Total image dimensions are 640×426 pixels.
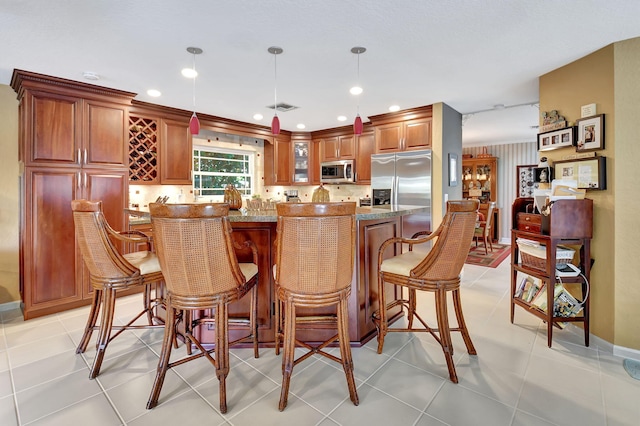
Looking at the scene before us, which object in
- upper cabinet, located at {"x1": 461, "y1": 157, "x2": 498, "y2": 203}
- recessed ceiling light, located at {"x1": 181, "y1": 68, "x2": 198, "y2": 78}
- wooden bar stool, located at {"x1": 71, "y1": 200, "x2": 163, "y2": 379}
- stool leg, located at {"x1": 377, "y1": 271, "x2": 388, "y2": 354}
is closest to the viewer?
wooden bar stool, located at {"x1": 71, "y1": 200, "x2": 163, "y2": 379}

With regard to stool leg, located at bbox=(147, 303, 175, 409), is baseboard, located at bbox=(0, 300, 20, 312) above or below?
below

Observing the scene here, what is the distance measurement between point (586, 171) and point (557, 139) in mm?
435

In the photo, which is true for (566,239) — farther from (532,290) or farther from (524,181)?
(524,181)

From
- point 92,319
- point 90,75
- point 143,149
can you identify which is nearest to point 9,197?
point 143,149

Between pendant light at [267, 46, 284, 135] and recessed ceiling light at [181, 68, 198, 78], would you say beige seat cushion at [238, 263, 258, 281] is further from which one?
recessed ceiling light at [181, 68, 198, 78]

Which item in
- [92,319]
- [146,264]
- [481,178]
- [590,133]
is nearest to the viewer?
[146,264]

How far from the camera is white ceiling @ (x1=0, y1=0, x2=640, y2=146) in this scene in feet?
6.44

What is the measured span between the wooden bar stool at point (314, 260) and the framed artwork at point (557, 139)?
7.61 feet

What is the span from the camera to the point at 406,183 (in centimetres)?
435

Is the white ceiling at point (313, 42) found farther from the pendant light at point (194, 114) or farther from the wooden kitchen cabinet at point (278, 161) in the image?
the wooden kitchen cabinet at point (278, 161)

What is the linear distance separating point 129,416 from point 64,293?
2.30 metres

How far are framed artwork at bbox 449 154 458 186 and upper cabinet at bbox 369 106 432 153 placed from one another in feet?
1.43

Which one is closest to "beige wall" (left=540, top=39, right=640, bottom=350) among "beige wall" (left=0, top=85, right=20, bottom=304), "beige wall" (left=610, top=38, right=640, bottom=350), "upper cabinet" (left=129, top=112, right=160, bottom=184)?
"beige wall" (left=610, top=38, right=640, bottom=350)

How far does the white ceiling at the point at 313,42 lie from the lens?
196cm
